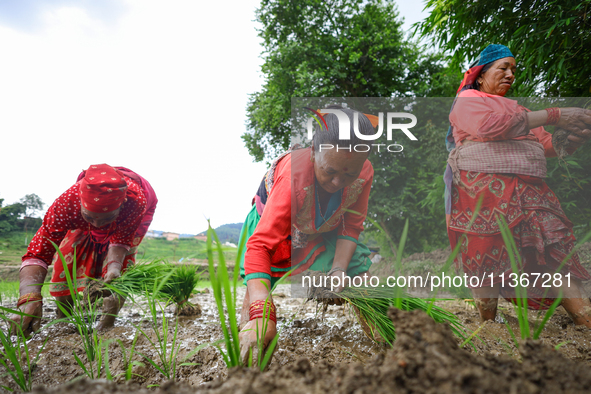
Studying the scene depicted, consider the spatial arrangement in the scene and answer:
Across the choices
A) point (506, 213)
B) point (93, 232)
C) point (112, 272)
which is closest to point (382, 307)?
point (506, 213)

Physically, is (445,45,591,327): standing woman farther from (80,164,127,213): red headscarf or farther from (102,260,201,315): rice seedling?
(80,164,127,213): red headscarf

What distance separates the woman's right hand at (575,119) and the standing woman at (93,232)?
2.96 meters

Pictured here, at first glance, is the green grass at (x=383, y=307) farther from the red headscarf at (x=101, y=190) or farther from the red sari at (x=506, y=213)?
the red headscarf at (x=101, y=190)

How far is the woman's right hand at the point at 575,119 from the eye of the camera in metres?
1.70

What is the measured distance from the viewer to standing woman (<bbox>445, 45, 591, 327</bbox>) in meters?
1.72

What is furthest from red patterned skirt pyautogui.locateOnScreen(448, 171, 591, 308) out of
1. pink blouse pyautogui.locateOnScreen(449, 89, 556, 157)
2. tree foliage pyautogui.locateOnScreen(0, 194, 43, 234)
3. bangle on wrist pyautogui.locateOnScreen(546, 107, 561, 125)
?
tree foliage pyautogui.locateOnScreen(0, 194, 43, 234)

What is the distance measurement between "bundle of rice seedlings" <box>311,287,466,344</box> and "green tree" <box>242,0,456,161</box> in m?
5.88

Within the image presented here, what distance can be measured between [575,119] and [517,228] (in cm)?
73

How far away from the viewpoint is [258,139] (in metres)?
10.5

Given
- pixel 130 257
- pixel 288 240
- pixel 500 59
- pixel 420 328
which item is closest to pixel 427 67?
pixel 500 59

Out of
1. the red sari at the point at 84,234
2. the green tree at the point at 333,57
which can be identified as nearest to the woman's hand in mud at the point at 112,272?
the red sari at the point at 84,234

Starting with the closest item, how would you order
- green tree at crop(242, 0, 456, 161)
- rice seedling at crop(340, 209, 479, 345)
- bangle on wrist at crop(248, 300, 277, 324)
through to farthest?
bangle on wrist at crop(248, 300, 277, 324)
rice seedling at crop(340, 209, 479, 345)
green tree at crop(242, 0, 456, 161)

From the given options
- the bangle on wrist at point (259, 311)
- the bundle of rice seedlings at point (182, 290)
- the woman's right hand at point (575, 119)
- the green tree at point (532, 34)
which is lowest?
the bundle of rice seedlings at point (182, 290)

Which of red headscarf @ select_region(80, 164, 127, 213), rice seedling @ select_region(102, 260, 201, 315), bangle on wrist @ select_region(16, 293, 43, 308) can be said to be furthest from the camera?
rice seedling @ select_region(102, 260, 201, 315)
